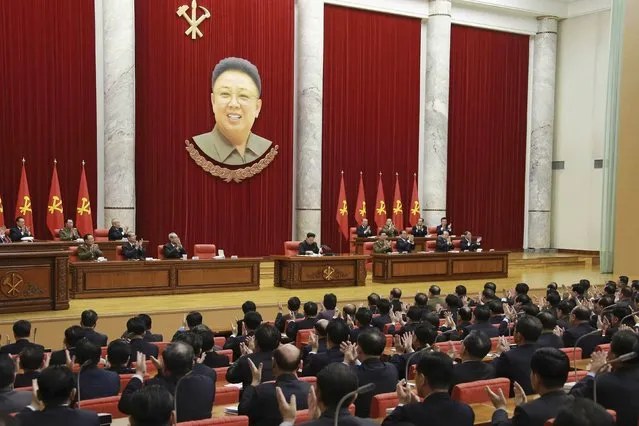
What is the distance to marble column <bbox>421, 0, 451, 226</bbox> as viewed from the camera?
58.6 feet

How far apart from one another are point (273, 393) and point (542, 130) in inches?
698

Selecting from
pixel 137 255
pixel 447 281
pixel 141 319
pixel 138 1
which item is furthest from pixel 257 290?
pixel 138 1

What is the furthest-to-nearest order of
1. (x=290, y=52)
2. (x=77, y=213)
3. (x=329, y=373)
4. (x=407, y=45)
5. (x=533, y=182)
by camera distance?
(x=533, y=182) < (x=407, y=45) < (x=290, y=52) < (x=77, y=213) < (x=329, y=373)

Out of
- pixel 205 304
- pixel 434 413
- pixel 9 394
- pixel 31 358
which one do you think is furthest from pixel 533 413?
pixel 205 304

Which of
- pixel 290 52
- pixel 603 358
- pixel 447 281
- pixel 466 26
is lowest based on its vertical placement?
pixel 447 281

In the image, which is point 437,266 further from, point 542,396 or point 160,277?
point 542,396

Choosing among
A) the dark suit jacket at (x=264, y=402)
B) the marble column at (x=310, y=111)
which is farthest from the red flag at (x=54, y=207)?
the dark suit jacket at (x=264, y=402)

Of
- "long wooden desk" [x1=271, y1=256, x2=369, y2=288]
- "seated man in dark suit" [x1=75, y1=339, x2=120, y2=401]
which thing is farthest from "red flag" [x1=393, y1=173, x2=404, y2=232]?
"seated man in dark suit" [x1=75, y1=339, x2=120, y2=401]

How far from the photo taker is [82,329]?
588 centimetres

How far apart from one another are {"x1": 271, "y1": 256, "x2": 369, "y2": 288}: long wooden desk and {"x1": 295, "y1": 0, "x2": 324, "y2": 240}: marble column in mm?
3411

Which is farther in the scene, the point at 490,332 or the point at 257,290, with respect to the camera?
the point at 257,290

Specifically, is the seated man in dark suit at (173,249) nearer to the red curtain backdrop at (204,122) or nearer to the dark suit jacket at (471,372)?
the red curtain backdrop at (204,122)

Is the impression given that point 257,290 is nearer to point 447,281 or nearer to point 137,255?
point 137,255

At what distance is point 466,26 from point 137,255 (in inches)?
467
